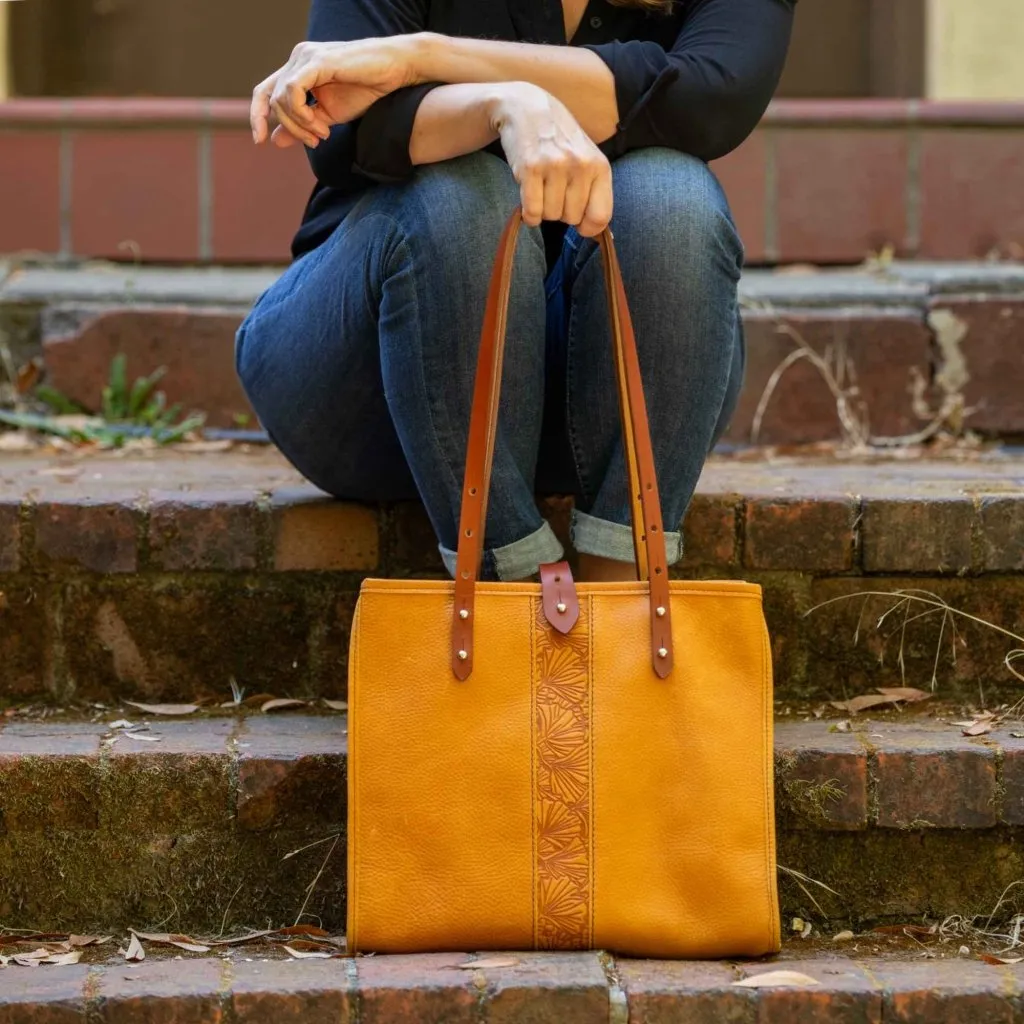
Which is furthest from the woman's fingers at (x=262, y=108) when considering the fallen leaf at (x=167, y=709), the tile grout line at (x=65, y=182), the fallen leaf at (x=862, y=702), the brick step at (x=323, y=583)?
the tile grout line at (x=65, y=182)

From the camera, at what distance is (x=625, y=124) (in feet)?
5.34

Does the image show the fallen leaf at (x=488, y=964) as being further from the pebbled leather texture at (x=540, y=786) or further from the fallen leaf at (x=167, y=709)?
the fallen leaf at (x=167, y=709)

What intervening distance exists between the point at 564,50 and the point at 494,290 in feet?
1.12

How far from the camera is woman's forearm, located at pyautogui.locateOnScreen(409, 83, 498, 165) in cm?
152

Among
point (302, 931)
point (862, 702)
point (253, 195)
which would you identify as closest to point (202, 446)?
point (253, 195)

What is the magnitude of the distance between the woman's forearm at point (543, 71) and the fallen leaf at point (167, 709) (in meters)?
0.85

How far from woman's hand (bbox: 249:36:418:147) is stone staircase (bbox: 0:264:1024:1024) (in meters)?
0.54

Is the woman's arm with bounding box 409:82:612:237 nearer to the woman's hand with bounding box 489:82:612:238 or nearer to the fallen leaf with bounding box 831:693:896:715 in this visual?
the woman's hand with bounding box 489:82:612:238

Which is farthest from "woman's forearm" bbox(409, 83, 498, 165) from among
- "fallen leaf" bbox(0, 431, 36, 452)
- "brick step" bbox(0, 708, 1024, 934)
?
"fallen leaf" bbox(0, 431, 36, 452)

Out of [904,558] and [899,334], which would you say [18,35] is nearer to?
[899,334]

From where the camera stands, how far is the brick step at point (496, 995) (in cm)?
137

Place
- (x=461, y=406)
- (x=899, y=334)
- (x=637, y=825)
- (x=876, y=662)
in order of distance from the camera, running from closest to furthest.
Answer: (x=637, y=825) → (x=461, y=406) → (x=876, y=662) → (x=899, y=334)

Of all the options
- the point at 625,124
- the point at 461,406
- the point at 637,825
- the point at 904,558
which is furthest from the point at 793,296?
the point at 637,825

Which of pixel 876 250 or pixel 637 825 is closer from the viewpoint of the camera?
pixel 637 825
